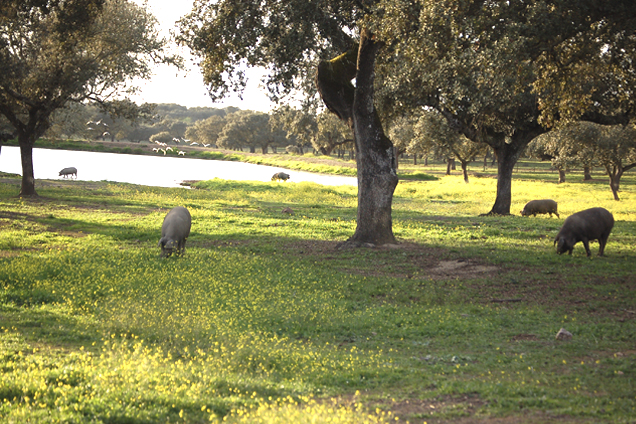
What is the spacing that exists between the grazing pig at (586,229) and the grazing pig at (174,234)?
1229 centimetres

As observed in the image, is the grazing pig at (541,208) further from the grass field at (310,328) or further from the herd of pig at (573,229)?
the herd of pig at (573,229)

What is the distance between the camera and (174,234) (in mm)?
17750

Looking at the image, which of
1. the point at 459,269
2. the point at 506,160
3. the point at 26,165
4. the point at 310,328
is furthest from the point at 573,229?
the point at 26,165

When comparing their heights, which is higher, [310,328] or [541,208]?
[541,208]

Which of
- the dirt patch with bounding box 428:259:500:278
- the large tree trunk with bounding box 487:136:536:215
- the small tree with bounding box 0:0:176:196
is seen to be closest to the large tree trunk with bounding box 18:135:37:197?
the small tree with bounding box 0:0:176:196

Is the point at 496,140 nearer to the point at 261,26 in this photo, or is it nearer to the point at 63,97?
the point at 261,26

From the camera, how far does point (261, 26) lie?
19688 millimetres

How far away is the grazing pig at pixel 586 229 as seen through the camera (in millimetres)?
18062

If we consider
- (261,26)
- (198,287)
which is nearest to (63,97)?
(261,26)

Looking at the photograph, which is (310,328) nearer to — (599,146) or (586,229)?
(586,229)

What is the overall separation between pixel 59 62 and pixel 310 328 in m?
25.2

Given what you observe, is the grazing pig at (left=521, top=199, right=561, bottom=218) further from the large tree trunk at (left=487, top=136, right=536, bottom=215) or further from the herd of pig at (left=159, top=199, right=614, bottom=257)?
the herd of pig at (left=159, top=199, right=614, bottom=257)

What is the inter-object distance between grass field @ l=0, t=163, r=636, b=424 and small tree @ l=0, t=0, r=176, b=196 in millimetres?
9916

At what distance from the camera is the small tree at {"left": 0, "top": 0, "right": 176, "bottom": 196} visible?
95.2 feet
